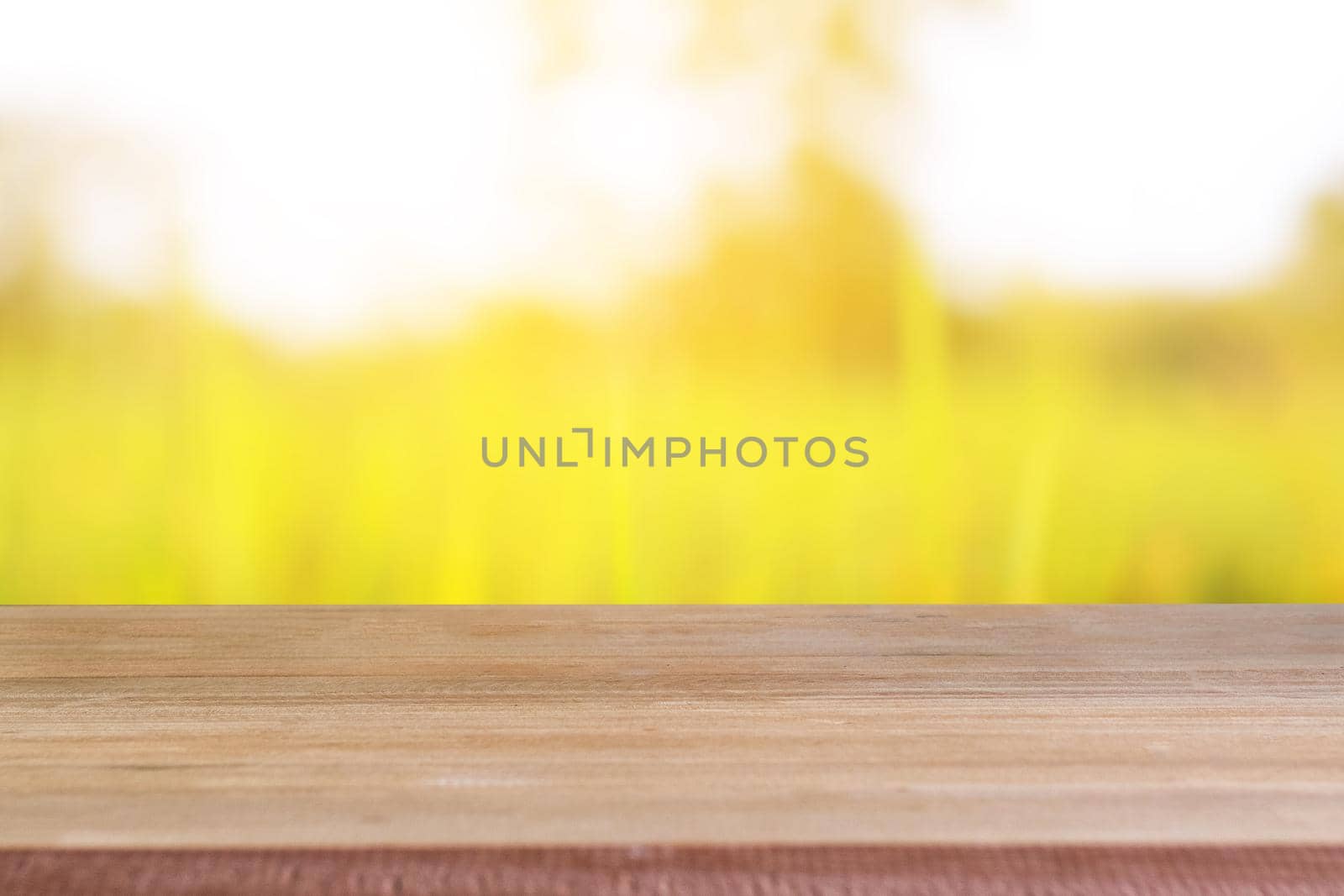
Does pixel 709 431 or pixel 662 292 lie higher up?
pixel 662 292

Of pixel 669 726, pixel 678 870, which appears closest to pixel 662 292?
pixel 669 726

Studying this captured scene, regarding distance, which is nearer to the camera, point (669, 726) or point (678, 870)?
point (678, 870)

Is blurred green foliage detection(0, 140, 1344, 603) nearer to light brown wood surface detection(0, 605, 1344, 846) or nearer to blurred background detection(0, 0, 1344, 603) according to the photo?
blurred background detection(0, 0, 1344, 603)

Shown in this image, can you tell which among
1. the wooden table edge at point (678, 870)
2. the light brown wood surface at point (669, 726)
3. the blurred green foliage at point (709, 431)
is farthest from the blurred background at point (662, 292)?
the wooden table edge at point (678, 870)

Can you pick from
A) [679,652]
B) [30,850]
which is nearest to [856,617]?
[679,652]

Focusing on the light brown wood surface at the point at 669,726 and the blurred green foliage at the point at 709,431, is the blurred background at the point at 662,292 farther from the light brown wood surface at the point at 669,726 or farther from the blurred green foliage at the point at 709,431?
the light brown wood surface at the point at 669,726

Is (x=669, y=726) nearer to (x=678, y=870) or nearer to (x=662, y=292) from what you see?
(x=678, y=870)
